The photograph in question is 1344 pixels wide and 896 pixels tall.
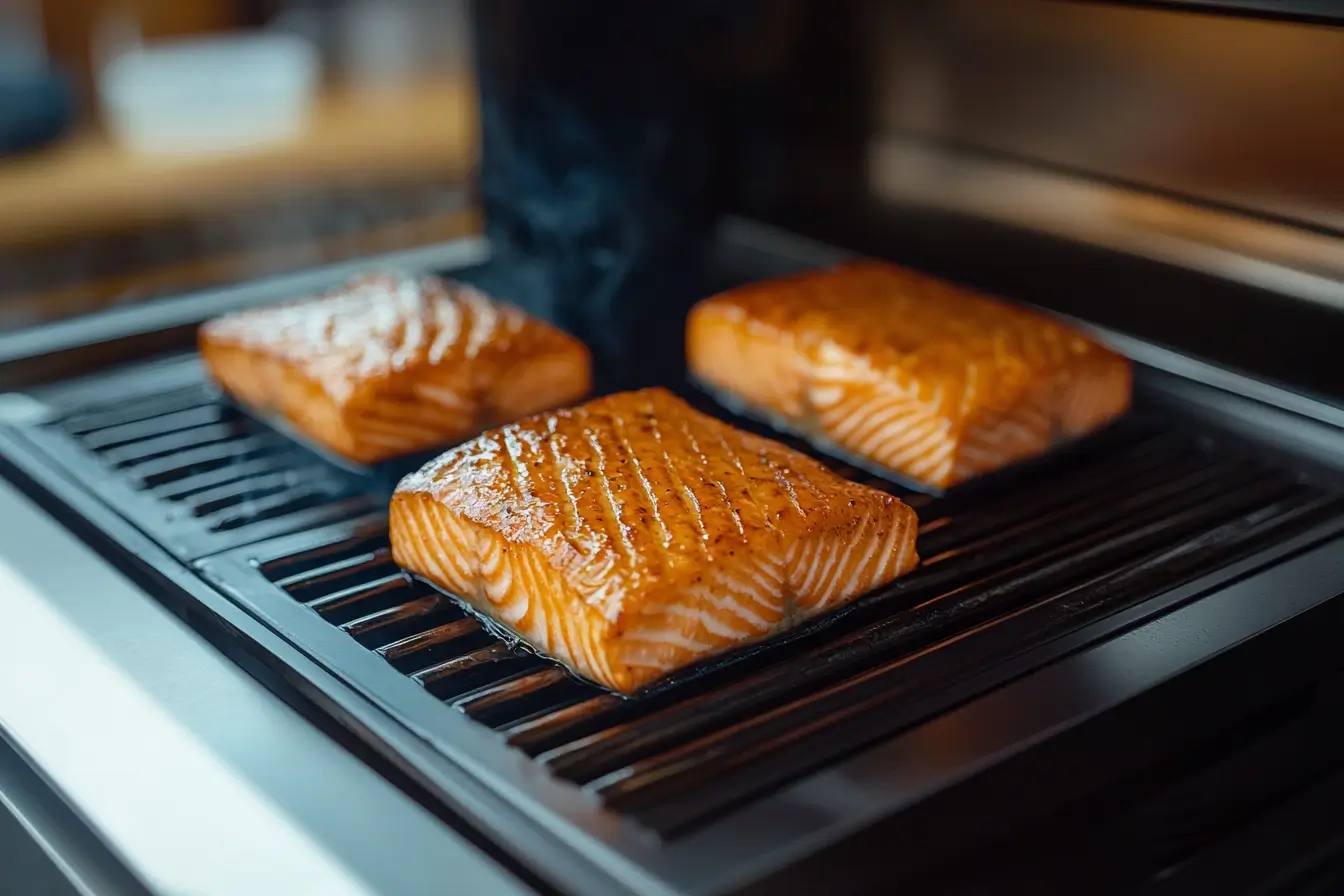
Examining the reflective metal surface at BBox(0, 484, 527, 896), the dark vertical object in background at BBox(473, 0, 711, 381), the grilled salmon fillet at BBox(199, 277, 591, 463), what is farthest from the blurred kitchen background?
the reflective metal surface at BBox(0, 484, 527, 896)

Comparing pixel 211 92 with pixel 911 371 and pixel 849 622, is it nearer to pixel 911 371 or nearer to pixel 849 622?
pixel 911 371

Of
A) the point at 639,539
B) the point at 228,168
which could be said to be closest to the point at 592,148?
the point at 639,539

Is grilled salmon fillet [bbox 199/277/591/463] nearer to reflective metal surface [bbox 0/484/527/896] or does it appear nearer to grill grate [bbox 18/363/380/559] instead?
grill grate [bbox 18/363/380/559]

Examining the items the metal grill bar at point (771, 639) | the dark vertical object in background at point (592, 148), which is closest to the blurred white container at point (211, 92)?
the dark vertical object in background at point (592, 148)

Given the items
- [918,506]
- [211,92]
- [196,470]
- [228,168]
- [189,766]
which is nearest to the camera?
[189,766]

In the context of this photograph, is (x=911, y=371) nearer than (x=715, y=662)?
No

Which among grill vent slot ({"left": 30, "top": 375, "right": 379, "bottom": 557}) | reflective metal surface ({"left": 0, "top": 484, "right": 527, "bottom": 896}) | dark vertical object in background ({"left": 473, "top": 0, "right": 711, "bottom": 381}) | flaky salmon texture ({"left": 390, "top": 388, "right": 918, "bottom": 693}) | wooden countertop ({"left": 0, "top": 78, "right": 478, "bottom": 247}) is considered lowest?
wooden countertop ({"left": 0, "top": 78, "right": 478, "bottom": 247})

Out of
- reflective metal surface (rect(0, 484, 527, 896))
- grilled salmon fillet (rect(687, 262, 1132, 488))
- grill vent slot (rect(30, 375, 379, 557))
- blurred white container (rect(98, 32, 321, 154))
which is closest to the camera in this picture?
reflective metal surface (rect(0, 484, 527, 896))
